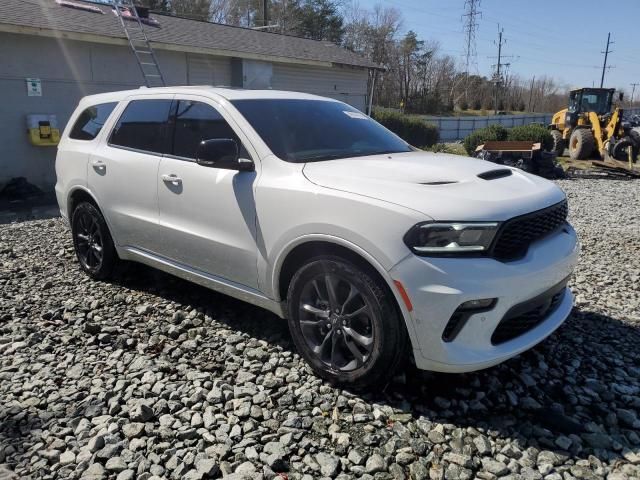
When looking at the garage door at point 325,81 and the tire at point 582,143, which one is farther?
the tire at point 582,143

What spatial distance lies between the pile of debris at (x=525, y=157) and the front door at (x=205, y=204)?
11.0 metres

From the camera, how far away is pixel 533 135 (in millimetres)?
18516

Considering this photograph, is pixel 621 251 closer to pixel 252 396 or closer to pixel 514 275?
pixel 514 275

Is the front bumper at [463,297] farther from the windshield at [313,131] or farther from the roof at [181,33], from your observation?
the roof at [181,33]

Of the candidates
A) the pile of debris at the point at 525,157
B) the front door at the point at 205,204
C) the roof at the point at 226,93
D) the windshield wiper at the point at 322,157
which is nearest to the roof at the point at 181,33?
the pile of debris at the point at 525,157

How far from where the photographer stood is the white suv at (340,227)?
8.90ft

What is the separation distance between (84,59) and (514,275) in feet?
37.9

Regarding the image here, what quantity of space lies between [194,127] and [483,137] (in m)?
16.1

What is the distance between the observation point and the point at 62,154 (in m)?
5.26

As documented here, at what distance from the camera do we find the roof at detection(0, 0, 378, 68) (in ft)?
35.8

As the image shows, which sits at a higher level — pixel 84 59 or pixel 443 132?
pixel 84 59

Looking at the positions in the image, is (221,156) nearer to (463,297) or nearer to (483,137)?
(463,297)

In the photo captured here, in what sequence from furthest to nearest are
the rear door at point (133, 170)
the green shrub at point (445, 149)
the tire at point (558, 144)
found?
the tire at point (558, 144) < the green shrub at point (445, 149) < the rear door at point (133, 170)

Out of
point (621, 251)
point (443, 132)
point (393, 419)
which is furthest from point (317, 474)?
point (443, 132)
